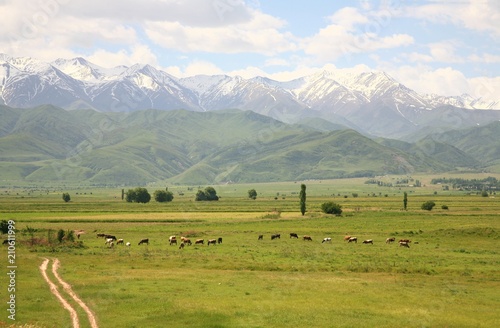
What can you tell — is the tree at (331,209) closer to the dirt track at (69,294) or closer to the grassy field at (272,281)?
the grassy field at (272,281)

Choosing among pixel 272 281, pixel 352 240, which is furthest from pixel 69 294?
pixel 352 240

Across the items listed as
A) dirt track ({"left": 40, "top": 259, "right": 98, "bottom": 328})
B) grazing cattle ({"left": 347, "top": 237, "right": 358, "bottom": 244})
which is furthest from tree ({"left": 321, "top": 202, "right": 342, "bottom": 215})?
dirt track ({"left": 40, "top": 259, "right": 98, "bottom": 328})

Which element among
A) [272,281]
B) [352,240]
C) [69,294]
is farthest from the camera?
[352,240]

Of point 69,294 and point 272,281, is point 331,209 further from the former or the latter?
point 69,294

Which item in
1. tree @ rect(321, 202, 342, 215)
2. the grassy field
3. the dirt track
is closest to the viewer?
the dirt track

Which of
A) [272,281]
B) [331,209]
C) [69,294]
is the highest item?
[331,209]

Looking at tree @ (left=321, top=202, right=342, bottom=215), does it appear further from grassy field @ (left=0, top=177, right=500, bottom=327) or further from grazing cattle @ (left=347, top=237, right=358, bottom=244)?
grazing cattle @ (left=347, top=237, right=358, bottom=244)

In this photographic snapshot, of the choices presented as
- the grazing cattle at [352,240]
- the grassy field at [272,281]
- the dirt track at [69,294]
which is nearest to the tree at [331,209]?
the grassy field at [272,281]

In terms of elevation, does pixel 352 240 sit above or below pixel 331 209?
below

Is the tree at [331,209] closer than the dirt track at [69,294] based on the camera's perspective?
No

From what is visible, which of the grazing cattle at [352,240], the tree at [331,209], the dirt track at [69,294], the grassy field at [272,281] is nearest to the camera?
the dirt track at [69,294]

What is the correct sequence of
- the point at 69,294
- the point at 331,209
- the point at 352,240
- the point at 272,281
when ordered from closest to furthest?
the point at 69,294
the point at 272,281
the point at 352,240
the point at 331,209

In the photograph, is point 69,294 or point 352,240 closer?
point 69,294

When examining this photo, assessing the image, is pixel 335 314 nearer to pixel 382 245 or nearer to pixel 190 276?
pixel 190 276
